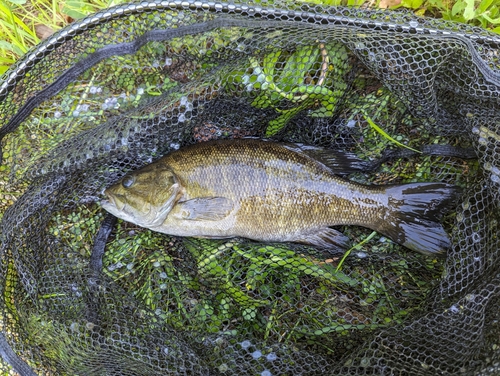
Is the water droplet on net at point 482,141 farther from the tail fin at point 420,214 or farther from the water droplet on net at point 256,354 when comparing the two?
the water droplet on net at point 256,354

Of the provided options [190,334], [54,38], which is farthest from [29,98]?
[190,334]

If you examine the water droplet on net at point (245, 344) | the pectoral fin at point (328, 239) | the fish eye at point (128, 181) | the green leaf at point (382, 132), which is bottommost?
the water droplet on net at point (245, 344)

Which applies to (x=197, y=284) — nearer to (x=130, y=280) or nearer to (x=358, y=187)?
(x=130, y=280)

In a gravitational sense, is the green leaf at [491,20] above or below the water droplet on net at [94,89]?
above

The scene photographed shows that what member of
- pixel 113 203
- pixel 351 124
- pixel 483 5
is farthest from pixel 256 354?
pixel 483 5

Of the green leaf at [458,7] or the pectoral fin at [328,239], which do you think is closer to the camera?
the pectoral fin at [328,239]

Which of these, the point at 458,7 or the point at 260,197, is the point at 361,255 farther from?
the point at 458,7

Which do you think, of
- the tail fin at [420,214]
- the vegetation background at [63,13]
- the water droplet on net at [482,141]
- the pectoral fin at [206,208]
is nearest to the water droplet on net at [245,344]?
the pectoral fin at [206,208]
